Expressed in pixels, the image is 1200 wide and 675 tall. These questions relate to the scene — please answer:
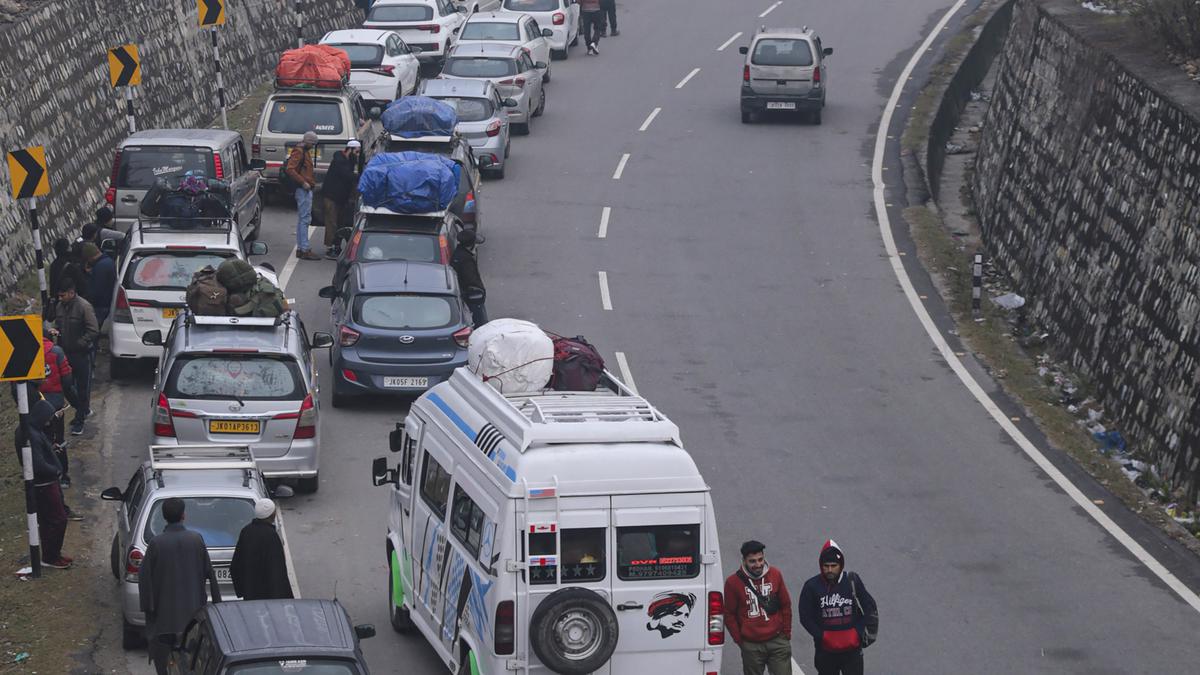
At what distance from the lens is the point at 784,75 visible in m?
37.1

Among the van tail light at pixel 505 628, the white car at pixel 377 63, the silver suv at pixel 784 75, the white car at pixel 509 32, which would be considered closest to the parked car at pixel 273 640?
the van tail light at pixel 505 628

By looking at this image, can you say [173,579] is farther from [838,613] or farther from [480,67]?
[480,67]

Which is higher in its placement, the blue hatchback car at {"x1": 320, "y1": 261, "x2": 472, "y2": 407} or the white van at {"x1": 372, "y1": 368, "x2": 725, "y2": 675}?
the white van at {"x1": 372, "y1": 368, "x2": 725, "y2": 675}

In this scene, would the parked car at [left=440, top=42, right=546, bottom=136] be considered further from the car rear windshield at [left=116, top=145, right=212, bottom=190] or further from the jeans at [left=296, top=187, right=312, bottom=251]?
the car rear windshield at [left=116, top=145, right=212, bottom=190]

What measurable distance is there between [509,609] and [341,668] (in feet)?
4.27

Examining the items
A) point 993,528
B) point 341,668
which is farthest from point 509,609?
point 993,528

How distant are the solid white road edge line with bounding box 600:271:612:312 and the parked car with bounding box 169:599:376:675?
13892 mm

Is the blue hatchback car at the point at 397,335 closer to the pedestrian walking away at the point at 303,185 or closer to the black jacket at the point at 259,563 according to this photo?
the pedestrian walking away at the point at 303,185

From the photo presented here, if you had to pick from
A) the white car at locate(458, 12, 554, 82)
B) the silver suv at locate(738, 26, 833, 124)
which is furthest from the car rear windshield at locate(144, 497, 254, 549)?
the white car at locate(458, 12, 554, 82)

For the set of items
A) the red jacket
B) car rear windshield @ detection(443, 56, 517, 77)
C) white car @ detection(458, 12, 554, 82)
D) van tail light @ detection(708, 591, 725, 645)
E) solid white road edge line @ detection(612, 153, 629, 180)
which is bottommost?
solid white road edge line @ detection(612, 153, 629, 180)

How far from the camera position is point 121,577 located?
14.6 meters

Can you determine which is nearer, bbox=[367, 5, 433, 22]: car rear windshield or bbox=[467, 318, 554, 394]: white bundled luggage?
bbox=[467, 318, 554, 394]: white bundled luggage

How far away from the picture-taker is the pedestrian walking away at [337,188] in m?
26.9

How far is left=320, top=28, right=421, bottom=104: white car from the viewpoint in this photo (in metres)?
36.0
